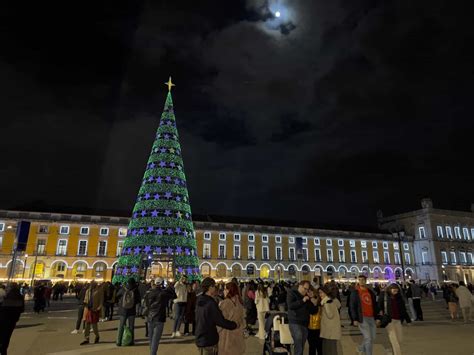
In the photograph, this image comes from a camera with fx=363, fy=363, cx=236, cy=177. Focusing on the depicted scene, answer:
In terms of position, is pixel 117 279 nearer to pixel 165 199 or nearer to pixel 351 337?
pixel 165 199

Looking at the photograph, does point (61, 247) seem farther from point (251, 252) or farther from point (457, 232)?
point (457, 232)

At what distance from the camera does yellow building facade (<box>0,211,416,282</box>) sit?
51519 mm

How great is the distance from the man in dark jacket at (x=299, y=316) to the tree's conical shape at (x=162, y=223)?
18.1m

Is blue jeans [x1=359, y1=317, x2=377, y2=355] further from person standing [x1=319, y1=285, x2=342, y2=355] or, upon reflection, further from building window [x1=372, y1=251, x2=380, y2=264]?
building window [x1=372, y1=251, x2=380, y2=264]

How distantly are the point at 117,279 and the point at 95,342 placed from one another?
15293 mm

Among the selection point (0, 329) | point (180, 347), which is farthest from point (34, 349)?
point (180, 347)

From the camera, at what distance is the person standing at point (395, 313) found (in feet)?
24.7

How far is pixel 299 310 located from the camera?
652 centimetres

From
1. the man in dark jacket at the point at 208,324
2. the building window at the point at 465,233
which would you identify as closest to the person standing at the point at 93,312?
the man in dark jacket at the point at 208,324

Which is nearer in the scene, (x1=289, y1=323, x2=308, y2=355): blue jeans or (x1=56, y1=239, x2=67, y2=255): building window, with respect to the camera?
(x1=289, y1=323, x2=308, y2=355): blue jeans

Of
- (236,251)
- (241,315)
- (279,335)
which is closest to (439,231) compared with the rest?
(236,251)

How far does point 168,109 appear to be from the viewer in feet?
89.0

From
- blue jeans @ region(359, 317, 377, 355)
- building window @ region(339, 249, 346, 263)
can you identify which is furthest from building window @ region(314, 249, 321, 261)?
blue jeans @ region(359, 317, 377, 355)

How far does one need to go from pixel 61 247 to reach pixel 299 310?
5439 cm
